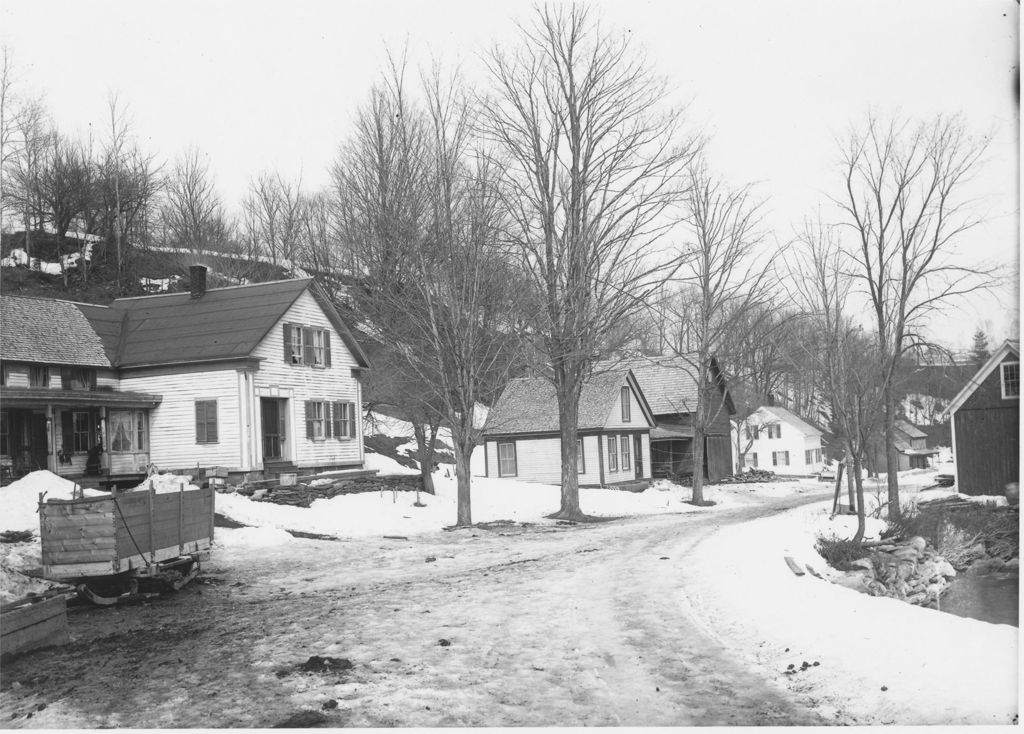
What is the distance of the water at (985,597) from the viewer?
1613 centimetres

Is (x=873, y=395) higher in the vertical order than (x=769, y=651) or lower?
higher

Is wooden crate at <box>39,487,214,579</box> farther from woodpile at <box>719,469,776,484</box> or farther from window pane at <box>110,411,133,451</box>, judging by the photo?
woodpile at <box>719,469,776,484</box>

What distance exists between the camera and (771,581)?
11289mm

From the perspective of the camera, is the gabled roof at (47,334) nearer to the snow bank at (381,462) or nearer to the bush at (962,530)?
the snow bank at (381,462)

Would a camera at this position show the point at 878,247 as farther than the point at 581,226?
No

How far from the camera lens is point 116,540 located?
11.5 meters

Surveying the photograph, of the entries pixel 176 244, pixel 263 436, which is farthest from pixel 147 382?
pixel 176 244

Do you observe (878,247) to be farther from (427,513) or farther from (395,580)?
(395,580)

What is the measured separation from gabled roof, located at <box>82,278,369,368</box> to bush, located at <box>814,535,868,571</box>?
17090mm

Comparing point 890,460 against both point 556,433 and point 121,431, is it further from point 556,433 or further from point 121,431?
point 121,431

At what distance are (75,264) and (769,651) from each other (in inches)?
2270

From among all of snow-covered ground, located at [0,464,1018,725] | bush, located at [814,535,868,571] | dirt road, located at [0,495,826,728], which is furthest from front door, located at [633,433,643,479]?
dirt road, located at [0,495,826,728]

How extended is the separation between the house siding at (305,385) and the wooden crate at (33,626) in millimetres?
17996

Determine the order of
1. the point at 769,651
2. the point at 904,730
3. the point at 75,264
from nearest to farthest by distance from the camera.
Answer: the point at 904,730
the point at 769,651
the point at 75,264
